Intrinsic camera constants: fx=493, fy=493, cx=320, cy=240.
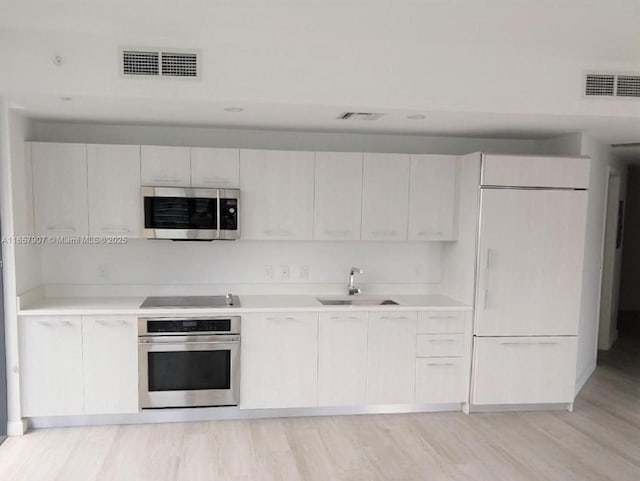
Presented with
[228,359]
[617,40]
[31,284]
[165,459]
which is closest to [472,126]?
[617,40]

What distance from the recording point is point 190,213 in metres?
3.69

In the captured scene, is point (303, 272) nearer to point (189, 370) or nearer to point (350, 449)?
point (189, 370)

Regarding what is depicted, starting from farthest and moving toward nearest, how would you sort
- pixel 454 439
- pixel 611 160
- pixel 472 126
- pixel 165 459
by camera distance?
pixel 611 160 < pixel 472 126 < pixel 454 439 < pixel 165 459

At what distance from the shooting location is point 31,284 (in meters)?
3.63

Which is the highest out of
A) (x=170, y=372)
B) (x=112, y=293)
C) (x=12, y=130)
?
(x=12, y=130)

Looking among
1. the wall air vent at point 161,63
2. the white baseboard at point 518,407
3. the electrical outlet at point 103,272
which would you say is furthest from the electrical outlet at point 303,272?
the wall air vent at point 161,63

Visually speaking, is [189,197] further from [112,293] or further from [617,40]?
[617,40]

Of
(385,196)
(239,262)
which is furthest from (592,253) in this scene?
(239,262)

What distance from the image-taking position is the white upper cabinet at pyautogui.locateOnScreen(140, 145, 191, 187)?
367cm

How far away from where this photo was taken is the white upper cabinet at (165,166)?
3.67 metres

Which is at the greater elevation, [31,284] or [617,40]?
[617,40]

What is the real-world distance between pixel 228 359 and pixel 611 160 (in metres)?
4.24

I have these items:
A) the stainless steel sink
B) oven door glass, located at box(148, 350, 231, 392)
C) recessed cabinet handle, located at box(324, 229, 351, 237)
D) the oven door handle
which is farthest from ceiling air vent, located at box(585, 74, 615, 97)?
oven door glass, located at box(148, 350, 231, 392)

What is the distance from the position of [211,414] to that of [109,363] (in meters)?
0.83
